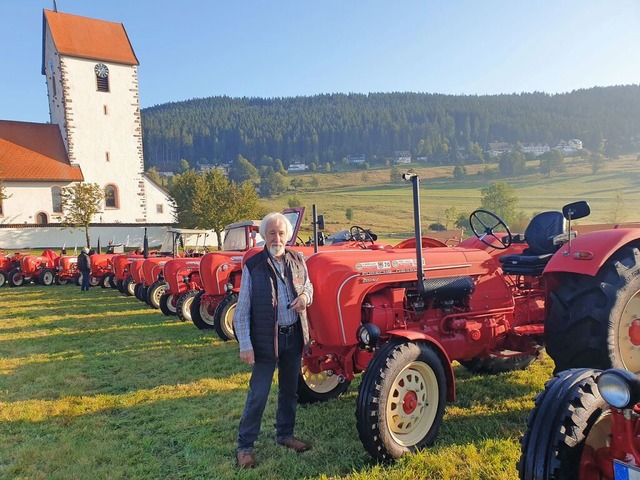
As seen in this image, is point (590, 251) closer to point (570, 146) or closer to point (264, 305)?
point (264, 305)

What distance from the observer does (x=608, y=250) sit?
137 inches

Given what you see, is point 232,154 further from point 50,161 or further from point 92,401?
point 92,401

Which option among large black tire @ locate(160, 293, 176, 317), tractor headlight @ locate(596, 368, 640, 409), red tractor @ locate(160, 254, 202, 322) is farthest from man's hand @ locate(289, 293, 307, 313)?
large black tire @ locate(160, 293, 176, 317)

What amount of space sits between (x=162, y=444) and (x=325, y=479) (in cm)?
134

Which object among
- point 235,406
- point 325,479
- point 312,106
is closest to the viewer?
point 325,479

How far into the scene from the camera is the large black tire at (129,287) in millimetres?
12453

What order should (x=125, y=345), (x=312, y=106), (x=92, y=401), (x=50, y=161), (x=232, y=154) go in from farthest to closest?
1. (x=312, y=106)
2. (x=232, y=154)
3. (x=50, y=161)
4. (x=125, y=345)
5. (x=92, y=401)

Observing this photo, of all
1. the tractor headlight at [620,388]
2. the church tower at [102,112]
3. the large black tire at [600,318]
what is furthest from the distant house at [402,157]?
the tractor headlight at [620,388]

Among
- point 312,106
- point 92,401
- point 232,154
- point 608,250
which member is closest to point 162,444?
point 92,401

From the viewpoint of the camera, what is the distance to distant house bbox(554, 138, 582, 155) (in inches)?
3479

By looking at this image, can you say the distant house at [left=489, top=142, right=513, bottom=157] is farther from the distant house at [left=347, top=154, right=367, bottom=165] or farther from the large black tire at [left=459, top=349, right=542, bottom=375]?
the large black tire at [left=459, top=349, right=542, bottom=375]

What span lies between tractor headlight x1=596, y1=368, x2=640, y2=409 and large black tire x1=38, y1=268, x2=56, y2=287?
1731 cm

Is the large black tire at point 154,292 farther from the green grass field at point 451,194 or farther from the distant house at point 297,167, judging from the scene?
the distant house at point 297,167

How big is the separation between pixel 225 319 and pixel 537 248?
162 inches
